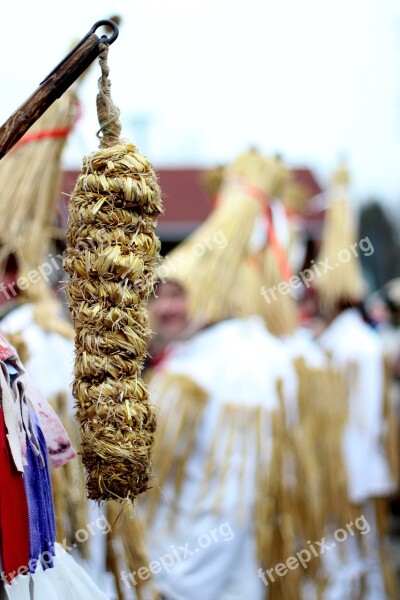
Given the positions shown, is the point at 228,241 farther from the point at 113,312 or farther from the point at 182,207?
the point at 182,207

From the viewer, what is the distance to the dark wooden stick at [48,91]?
1.55 m

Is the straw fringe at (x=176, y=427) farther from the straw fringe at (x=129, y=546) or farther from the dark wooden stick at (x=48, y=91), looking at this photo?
the dark wooden stick at (x=48, y=91)

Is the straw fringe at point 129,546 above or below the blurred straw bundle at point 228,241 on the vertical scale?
below

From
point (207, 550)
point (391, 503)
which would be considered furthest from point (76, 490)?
point (391, 503)

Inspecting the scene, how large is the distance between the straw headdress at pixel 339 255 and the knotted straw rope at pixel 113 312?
5.12 m

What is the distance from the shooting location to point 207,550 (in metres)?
3.85

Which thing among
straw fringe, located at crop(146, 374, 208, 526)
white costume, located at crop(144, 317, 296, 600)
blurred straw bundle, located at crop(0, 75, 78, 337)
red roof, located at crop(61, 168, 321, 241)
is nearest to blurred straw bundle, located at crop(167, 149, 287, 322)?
white costume, located at crop(144, 317, 296, 600)

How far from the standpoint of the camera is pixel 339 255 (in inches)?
267

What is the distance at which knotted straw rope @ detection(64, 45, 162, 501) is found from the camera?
1501 mm

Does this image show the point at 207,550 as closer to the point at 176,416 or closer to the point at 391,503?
the point at 176,416

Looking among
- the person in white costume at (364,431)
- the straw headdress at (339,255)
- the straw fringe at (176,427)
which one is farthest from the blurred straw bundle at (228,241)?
the straw headdress at (339,255)

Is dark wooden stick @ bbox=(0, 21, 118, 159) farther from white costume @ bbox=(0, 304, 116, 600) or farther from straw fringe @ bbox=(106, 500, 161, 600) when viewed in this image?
white costume @ bbox=(0, 304, 116, 600)

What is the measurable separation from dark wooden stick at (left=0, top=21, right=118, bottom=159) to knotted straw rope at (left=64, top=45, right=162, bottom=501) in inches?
4.6

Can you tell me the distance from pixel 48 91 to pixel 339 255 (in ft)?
17.6
